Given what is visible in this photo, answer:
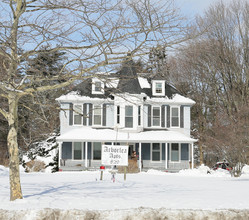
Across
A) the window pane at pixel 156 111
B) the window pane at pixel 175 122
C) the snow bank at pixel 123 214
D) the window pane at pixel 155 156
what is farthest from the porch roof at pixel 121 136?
the snow bank at pixel 123 214

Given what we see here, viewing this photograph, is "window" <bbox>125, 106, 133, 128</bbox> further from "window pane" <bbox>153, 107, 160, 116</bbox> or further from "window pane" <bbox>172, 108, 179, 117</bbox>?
"window pane" <bbox>172, 108, 179, 117</bbox>

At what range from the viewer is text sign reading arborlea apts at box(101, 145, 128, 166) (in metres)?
15.2

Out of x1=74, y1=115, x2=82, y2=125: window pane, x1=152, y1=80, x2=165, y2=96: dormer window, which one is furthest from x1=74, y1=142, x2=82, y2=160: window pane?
x1=152, y1=80, x2=165, y2=96: dormer window

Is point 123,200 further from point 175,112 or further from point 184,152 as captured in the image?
point 175,112

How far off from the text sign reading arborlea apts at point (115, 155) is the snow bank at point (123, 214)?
6.76 metres

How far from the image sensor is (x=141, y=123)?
29688 mm

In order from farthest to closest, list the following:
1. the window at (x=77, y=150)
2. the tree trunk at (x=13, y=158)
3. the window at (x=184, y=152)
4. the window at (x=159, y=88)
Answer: the window at (x=159, y=88), the window at (x=184, y=152), the window at (x=77, y=150), the tree trunk at (x=13, y=158)

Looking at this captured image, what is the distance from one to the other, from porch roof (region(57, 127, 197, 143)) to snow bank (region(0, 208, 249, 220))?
1886 cm

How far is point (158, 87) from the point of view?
31234 mm

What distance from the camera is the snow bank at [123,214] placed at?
8.27 m

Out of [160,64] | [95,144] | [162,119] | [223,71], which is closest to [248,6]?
[223,71]

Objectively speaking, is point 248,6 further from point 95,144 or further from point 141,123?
point 95,144

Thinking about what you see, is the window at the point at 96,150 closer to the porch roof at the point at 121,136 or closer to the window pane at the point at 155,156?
the porch roof at the point at 121,136

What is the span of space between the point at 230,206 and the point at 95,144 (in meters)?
21.3
